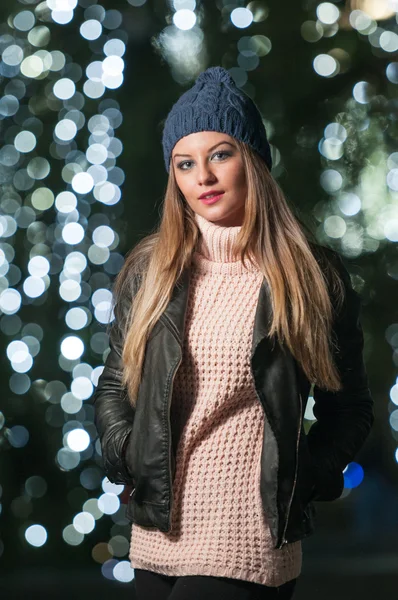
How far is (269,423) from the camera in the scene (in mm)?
1853

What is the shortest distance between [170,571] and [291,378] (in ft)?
1.38

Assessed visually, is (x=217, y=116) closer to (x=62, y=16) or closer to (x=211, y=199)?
(x=211, y=199)

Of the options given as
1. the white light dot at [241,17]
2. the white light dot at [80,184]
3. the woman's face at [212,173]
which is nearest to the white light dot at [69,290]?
the white light dot at [80,184]

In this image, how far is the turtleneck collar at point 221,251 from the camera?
2.05 meters

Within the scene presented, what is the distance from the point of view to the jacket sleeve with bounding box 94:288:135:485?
1.98m

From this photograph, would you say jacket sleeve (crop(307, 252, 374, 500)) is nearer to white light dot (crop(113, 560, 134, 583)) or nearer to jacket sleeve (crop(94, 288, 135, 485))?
jacket sleeve (crop(94, 288, 135, 485))

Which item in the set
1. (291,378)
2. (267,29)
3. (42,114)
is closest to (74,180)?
(42,114)

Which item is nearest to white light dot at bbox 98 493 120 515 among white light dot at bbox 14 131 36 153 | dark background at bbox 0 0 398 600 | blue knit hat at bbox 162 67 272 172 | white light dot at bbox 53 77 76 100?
dark background at bbox 0 0 398 600

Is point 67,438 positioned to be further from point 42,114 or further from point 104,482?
point 42,114

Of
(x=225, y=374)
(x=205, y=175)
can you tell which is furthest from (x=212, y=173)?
(x=225, y=374)

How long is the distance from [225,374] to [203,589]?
39 centimetres

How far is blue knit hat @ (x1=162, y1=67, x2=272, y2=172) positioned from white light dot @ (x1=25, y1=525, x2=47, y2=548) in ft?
6.41

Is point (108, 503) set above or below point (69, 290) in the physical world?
below

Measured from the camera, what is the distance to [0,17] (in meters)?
3.62
